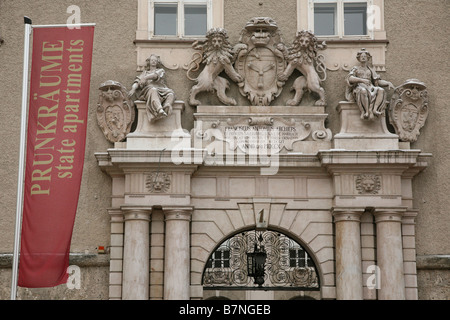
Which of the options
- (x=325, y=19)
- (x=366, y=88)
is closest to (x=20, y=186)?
(x=366, y=88)

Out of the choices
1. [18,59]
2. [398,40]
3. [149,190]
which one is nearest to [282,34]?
[398,40]

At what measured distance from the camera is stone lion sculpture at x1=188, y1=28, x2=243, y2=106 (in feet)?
56.0

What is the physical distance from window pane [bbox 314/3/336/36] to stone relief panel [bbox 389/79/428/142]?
6.31 feet

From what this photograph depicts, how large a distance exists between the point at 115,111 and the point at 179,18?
2377mm

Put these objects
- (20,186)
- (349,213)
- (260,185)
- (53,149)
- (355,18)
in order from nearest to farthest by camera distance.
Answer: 1. (20,186)
2. (53,149)
3. (349,213)
4. (260,185)
5. (355,18)

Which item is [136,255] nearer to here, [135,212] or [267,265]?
[135,212]

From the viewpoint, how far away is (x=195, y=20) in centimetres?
1786

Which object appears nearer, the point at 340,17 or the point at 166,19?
the point at 340,17

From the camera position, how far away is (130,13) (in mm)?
17703

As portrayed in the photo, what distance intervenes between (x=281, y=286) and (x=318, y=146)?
2.79m

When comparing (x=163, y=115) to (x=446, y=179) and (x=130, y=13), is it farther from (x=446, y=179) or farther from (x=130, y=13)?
(x=446, y=179)

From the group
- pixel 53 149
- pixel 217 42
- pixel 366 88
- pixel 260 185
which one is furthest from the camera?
pixel 217 42

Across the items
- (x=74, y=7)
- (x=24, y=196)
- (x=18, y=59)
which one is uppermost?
(x=74, y=7)

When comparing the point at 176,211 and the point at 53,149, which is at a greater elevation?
the point at 53,149
